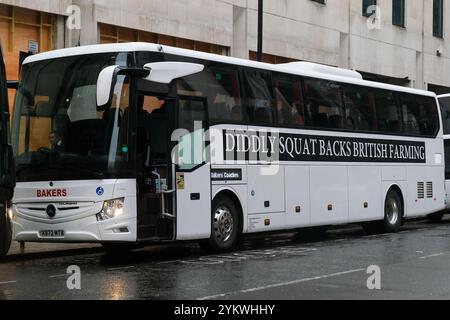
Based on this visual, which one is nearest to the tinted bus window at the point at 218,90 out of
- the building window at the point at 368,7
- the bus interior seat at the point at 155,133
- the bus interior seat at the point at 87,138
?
the bus interior seat at the point at 155,133

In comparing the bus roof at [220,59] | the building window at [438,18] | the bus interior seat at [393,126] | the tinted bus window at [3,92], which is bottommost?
the tinted bus window at [3,92]

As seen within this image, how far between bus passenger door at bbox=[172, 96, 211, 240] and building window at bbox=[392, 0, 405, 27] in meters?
24.7

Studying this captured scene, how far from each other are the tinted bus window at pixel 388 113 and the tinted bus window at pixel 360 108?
277 millimetres

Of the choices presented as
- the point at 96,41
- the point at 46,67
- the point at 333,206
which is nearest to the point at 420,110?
the point at 333,206

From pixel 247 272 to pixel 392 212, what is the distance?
8.92 m

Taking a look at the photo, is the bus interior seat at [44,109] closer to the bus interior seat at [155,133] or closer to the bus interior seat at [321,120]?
the bus interior seat at [155,133]

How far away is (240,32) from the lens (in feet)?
89.4

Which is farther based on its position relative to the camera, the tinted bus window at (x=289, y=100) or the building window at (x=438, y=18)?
the building window at (x=438, y=18)

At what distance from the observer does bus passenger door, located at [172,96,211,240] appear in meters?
13.1

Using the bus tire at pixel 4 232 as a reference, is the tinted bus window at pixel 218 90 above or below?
above

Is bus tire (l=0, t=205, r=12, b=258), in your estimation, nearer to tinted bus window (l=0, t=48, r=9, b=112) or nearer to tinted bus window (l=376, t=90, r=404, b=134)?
tinted bus window (l=0, t=48, r=9, b=112)

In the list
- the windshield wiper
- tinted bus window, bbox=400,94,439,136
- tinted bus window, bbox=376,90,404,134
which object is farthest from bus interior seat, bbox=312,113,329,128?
the windshield wiper

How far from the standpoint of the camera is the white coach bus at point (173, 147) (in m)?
12.3
